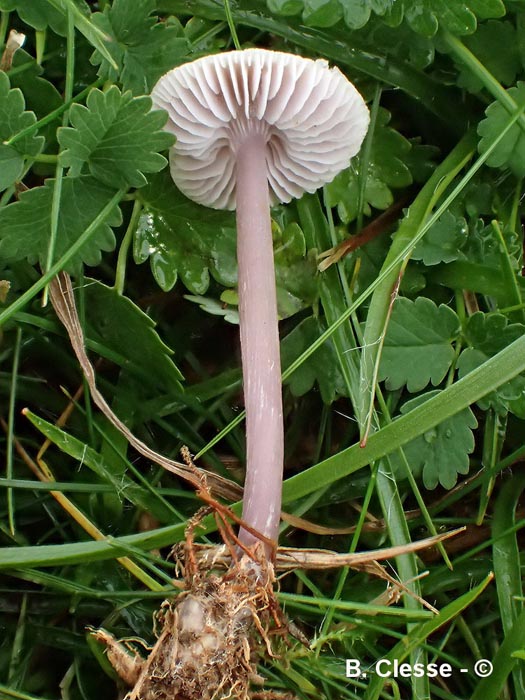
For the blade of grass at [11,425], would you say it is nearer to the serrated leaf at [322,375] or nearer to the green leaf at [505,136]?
the serrated leaf at [322,375]

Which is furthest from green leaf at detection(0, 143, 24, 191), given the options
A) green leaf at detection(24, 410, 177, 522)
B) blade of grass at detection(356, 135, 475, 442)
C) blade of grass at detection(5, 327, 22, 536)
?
blade of grass at detection(356, 135, 475, 442)

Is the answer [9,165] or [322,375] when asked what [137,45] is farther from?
[322,375]

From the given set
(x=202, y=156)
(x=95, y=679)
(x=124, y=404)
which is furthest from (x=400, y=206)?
(x=95, y=679)

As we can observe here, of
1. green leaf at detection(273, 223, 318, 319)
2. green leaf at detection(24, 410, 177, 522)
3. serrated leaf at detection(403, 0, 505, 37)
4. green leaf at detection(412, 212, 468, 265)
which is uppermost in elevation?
serrated leaf at detection(403, 0, 505, 37)

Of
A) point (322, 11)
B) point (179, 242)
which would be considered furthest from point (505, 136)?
point (179, 242)

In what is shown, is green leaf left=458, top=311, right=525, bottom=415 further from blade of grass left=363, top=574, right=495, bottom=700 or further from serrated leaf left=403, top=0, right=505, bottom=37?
serrated leaf left=403, top=0, right=505, bottom=37

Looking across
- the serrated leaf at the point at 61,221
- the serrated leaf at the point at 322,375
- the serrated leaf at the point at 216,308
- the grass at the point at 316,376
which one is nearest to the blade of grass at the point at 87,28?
the grass at the point at 316,376
